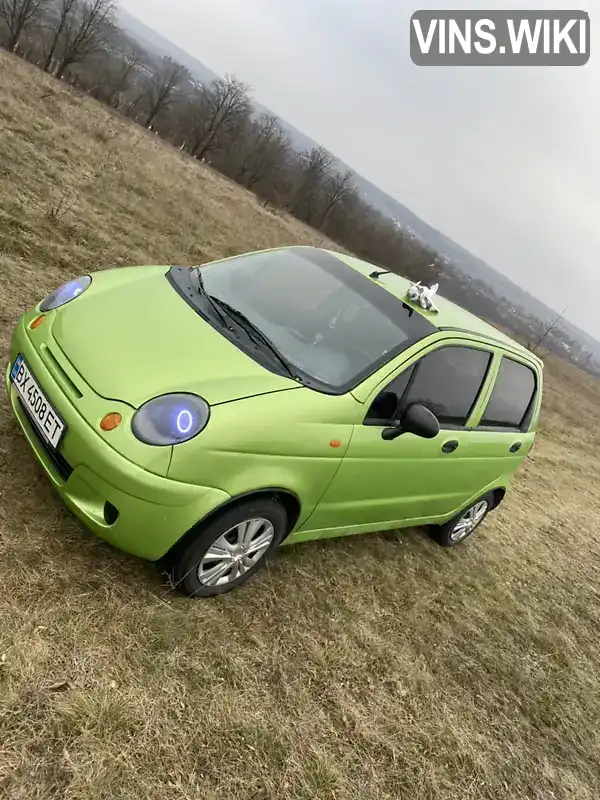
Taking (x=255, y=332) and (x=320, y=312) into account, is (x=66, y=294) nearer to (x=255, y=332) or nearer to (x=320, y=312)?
(x=255, y=332)

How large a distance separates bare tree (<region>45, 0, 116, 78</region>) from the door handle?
65.6 meters

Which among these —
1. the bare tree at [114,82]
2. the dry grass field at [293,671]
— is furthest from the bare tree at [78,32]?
the dry grass field at [293,671]

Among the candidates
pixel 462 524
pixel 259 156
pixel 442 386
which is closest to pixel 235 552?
pixel 442 386

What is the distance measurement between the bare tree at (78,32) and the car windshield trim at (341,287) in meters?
64.5

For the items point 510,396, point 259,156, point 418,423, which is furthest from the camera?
point 259,156

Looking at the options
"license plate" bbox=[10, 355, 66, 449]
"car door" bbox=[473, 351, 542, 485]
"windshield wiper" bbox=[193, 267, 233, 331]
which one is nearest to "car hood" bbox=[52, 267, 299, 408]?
"windshield wiper" bbox=[193, 267, 233, 331]

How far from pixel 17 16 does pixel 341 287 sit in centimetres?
6712

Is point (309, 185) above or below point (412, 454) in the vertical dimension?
above

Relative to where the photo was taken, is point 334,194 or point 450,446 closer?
point 450,446

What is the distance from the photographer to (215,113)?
212ft

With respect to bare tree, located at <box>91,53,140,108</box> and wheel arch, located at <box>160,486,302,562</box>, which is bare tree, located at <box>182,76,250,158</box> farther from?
wheel arch, located at <box>160,486,302,562</box>

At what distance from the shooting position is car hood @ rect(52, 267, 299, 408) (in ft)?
9.38

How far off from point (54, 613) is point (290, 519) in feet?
→ 4.13

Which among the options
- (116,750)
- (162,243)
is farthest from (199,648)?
(162,243)
